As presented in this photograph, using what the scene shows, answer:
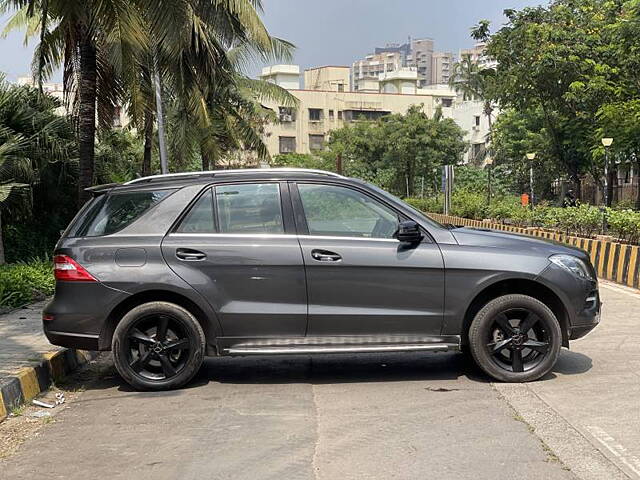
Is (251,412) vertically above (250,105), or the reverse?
(250,105)

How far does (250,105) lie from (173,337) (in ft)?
96.4

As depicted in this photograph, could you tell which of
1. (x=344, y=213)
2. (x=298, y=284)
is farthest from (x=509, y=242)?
(x=298, y=284)

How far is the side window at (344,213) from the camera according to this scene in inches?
253

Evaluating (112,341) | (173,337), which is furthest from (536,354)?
(112,341)

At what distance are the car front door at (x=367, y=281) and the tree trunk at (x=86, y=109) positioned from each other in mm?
7522

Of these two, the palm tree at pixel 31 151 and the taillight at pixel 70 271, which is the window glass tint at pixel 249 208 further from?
the palm tree at pixel 31 151

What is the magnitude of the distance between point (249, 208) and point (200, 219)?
43cm

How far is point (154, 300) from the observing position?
6.42 m

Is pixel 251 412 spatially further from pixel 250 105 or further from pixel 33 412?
pixel 250 105

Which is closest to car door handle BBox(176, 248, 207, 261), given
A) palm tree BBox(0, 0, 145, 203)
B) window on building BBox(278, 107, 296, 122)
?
palm tree BBox(0, 0, 145, 203)

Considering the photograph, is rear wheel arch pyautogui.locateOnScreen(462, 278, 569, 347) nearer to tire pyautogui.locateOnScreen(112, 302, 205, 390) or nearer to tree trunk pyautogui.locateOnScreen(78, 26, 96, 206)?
tire pyautogui.locateOnScreen(112, 302, 205, 390)

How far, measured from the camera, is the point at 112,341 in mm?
6336

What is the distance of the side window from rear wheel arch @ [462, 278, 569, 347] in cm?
95

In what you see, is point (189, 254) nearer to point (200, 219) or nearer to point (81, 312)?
point (200, 219)
